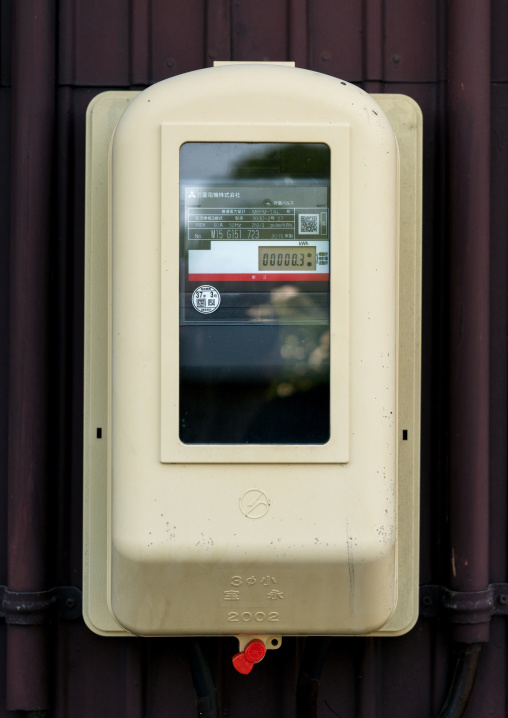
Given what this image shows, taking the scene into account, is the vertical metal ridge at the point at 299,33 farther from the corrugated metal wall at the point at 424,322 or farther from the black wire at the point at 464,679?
the black wire at the point at 464,679

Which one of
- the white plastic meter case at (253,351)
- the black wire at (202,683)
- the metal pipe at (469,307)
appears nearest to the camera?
the white plastic meter case at (253,351)

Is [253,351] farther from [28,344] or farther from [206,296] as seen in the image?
[28,344]

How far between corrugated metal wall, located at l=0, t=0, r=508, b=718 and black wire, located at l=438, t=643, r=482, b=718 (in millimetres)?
67

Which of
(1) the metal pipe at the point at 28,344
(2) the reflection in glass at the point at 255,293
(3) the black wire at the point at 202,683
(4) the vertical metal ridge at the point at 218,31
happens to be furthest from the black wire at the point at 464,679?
(4) the vertical metal ridge at the point at 218,31

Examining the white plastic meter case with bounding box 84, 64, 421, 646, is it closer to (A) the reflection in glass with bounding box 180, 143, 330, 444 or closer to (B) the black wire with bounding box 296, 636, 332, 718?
(A) the reflection in glass with bounding box 180, 143, 330, 444

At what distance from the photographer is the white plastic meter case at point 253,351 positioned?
1563 millimetres

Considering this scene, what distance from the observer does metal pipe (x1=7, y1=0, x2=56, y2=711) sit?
1.86 metres

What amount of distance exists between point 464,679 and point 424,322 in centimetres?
86

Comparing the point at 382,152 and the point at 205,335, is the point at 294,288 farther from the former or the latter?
the point at 382,152

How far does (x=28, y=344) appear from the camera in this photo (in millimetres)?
1861

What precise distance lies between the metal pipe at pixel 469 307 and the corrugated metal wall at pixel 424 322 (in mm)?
59

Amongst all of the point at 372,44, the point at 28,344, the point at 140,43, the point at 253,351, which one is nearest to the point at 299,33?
the point at 372,44

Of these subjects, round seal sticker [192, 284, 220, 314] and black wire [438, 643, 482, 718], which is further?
black wire [438, 643, 482, 718]

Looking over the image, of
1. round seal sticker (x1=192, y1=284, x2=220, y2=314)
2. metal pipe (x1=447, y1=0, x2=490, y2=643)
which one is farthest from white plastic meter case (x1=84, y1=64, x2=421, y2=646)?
metal pipe (x1=447, y1=0, x2=490, y2=643)
